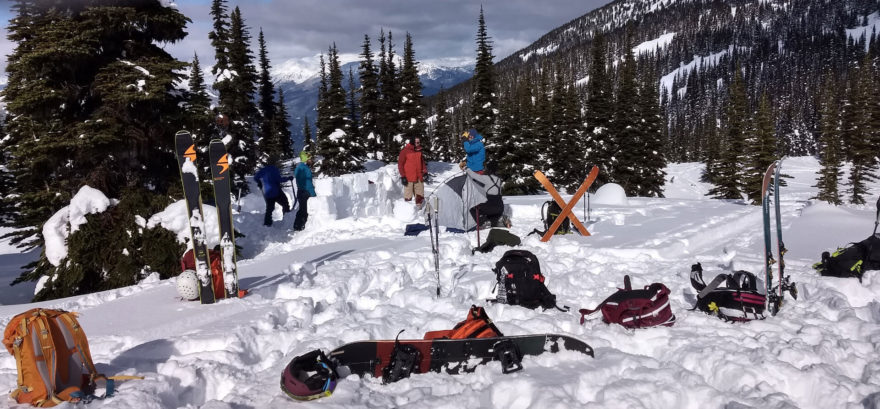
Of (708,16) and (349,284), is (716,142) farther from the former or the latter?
(708,16)

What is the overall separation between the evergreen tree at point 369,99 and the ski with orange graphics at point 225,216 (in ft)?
101

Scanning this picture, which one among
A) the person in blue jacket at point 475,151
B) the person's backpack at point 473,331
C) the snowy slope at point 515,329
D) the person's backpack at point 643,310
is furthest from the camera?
the person in blue jacket at point 475,151

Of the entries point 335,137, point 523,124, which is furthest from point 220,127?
point 523,124

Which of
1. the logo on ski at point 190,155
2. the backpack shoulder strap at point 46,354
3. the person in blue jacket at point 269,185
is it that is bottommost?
the backpack shoulder strap at point 46,354

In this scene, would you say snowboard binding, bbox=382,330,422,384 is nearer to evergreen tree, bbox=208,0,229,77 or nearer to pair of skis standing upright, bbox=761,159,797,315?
pair of skis standing upright, bbox=761,159,797,315

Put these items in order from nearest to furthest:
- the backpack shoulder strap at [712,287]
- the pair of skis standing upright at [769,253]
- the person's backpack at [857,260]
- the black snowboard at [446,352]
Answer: the black snowboard at [446,352], the pair of skis standing upright at [769,253], the backpack shoulder strap at [712,287], the person's backpack at [857,260]

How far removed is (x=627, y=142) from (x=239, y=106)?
2689 centimetres

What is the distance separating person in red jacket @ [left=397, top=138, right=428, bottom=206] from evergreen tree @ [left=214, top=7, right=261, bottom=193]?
1374cm

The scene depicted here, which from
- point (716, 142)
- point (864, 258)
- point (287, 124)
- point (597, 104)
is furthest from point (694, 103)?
point (864, 258)

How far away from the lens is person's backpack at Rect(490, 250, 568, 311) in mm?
5926

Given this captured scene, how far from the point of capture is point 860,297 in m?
5.72

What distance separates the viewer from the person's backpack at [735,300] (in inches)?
198

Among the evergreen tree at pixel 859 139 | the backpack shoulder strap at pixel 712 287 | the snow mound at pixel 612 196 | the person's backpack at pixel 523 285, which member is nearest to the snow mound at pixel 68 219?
the person's backpack at pixel 523 285

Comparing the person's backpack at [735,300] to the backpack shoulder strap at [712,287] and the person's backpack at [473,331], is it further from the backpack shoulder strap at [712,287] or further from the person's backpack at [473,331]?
the person's backpack at [473,331]
